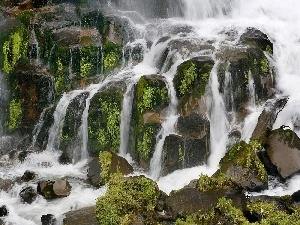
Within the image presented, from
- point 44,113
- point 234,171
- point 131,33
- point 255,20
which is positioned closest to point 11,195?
point 44,113

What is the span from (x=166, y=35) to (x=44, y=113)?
6.35m

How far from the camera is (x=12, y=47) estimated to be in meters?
19.1

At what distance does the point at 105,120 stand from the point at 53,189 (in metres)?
3.60

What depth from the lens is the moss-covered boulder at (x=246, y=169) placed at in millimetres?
14117

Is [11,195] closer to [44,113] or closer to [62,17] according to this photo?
[44,113]

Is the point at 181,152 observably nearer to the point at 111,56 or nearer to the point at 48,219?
the point at 48,219

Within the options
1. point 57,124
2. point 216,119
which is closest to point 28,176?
point 57,124

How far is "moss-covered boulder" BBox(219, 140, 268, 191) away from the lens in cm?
1412

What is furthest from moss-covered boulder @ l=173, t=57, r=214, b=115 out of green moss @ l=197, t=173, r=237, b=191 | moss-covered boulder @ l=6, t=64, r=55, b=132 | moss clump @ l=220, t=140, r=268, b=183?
moss-covered boulder @ l=6, t=64, r=55, b=132

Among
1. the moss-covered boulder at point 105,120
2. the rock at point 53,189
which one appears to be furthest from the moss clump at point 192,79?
the rock at point 53,189

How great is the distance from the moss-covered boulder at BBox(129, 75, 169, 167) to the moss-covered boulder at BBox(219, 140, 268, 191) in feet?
10.4

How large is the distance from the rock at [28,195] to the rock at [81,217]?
237 centimetres

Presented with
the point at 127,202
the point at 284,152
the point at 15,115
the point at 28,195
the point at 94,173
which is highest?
the point at 15,115

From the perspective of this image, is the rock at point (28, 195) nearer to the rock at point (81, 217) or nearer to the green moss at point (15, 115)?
the rock at point (81, 217)
